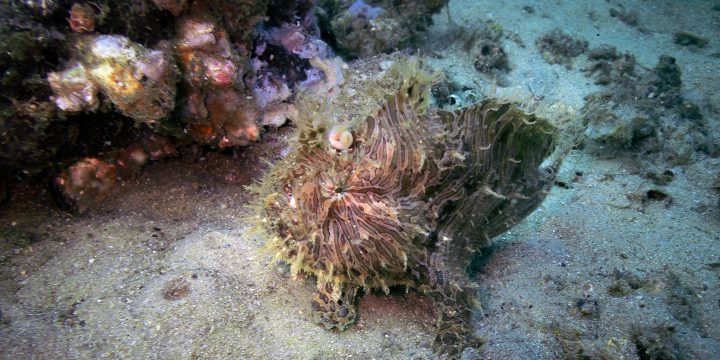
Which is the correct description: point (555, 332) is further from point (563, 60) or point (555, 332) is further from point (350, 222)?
point (563, 60)

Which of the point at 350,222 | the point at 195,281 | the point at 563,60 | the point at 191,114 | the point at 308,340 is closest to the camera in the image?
the point at 350,222

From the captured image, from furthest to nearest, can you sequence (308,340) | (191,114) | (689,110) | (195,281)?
1. (689,110)
2. (191,114)
3. (195,281)
4. (308,340)

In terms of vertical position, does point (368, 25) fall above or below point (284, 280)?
above

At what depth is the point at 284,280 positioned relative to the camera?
3908 mm

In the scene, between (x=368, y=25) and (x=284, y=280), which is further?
(x=368, y=25)

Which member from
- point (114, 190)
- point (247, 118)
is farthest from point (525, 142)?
point (114, 190)

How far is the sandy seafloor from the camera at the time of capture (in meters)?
3.16

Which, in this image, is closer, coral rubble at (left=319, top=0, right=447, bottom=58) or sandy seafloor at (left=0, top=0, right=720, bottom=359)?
sandy seafloor at (left=0, top=0, right=720, bottom=359)

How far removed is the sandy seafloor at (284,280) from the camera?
3156 millimetres

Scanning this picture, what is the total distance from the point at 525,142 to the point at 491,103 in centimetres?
62

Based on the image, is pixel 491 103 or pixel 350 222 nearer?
pixel 350 222

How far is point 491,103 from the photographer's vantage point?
350cm

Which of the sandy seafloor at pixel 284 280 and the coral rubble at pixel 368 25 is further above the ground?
the coral rubble at pixel 368 25

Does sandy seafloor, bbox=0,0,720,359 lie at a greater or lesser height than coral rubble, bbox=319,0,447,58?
lesser
